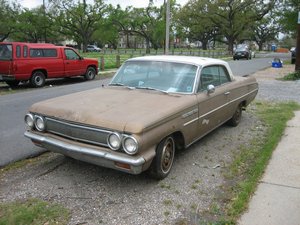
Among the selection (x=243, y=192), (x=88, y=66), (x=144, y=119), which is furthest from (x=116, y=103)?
(x=88, y=66)

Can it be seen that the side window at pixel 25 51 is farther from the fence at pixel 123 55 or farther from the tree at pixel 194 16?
the tree at pixel 194 16

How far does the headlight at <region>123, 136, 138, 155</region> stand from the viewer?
359 centimetres

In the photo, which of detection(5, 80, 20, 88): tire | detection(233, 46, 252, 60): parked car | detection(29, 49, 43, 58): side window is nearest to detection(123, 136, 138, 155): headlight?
detection(29, 49, 43, 58): side window

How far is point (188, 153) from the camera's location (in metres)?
5.35

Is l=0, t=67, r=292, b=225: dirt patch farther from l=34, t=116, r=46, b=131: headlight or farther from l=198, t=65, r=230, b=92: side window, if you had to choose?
l=198, t=65, r=230, b=92: side window

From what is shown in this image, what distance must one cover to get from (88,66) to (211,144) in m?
11.2

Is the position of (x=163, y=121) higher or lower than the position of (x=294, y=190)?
higher

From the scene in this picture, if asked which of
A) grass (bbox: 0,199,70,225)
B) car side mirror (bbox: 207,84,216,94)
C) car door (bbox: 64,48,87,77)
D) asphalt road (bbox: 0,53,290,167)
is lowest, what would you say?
grass (bbox: 0,199,70,225)

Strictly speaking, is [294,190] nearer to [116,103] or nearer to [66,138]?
[116,103]

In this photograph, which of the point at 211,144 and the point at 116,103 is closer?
the point at 116,103

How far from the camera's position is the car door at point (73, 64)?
14.6m

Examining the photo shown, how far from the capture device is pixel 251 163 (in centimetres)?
496

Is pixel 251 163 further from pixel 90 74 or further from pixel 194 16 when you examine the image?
pixel 194 16

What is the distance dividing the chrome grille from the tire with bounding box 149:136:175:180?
2.23 ft
